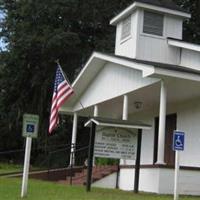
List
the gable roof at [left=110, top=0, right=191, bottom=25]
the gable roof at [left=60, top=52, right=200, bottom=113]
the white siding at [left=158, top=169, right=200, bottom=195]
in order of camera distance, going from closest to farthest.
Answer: the white siding at [left=158, top=169, right=200, bottom=195]
the gable roof at [left=60, top=52, right=200, bottom=113]
the gable roof at [left=110, top=0, right=191, bottom=25]

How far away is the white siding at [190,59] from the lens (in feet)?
64.7

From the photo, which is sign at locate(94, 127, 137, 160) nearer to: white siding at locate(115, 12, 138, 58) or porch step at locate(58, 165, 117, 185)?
porch step at locate(58, 165, 117, 185)

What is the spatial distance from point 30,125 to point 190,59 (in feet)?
29.0

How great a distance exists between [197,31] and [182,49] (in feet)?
54.9

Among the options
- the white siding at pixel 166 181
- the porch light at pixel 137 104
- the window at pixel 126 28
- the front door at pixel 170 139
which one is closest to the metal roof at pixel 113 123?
the white siding at pixel 166 181

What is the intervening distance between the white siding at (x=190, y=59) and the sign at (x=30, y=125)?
8326 millimetres

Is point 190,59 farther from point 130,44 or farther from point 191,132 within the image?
point 191,132

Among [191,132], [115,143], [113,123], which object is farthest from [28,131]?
[191,132]

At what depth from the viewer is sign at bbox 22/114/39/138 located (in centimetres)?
1299

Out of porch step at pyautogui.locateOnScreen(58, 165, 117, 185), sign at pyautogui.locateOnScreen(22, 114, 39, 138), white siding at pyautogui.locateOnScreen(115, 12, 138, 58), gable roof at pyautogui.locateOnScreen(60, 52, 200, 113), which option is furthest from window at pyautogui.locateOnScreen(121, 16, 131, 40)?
sign at pyautogui.locateOnScreen(22, 114, 39, 138)

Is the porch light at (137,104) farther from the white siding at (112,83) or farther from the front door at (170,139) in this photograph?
the front door at (170,139)

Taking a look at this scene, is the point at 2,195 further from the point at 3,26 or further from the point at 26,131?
the point at 3,26

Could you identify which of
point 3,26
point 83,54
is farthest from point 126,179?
point 3,26

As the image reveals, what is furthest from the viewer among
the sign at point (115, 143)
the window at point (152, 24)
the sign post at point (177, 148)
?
the window at point (152, 24)
